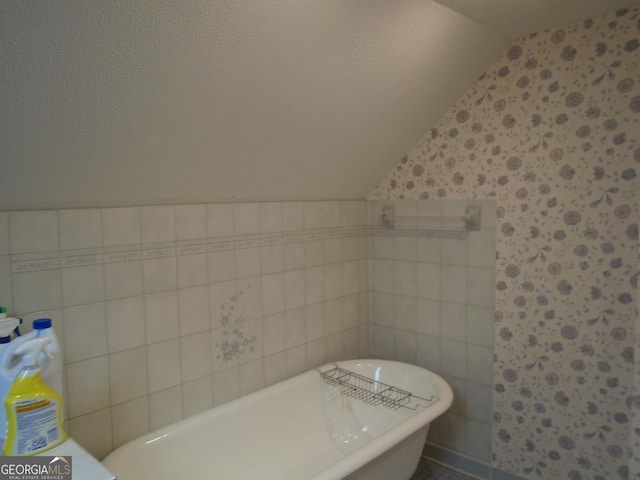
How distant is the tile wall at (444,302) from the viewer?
8.50 ft

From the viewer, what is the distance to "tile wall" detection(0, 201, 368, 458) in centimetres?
180

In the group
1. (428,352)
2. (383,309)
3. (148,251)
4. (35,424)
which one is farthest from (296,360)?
(35,424)

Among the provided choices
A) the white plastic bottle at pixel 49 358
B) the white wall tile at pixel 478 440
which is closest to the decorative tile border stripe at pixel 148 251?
the white plastic bottle at pixel 49 358

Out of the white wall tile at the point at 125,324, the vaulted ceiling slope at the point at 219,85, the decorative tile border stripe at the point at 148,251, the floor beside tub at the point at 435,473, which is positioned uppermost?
the vaulted ceiling slope at the point at 219,85

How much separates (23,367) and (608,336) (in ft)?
7.63

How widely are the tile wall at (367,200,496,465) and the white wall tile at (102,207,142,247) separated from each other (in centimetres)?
156

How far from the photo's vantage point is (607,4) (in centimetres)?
199

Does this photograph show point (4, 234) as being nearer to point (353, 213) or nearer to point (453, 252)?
point (353, 213)

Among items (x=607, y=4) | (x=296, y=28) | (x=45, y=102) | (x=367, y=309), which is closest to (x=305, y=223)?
(x=367, y=309)

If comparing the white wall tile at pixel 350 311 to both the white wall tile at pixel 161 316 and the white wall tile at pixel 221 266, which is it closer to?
the white wall tile at pixel 221 266

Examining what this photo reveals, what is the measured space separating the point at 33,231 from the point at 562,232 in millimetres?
2277

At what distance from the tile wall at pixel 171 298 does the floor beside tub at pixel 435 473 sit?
0.83 m

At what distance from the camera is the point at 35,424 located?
4.49 ft

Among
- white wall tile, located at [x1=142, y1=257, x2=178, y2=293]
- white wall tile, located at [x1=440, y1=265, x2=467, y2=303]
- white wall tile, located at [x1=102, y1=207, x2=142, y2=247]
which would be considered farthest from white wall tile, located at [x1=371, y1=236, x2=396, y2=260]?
white wall tile, located at [x1=102, y1=207, x2=142, y2=247]
